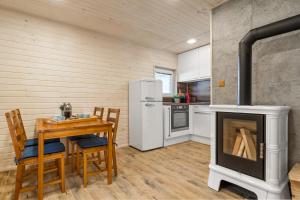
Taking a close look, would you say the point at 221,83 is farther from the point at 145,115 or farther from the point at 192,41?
the point at 192,41

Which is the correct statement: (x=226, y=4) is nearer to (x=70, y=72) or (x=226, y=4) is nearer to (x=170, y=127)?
(x=170, y=127)

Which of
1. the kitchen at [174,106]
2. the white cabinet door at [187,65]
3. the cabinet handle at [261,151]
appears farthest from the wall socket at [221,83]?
the white cabinet door at [187,65]

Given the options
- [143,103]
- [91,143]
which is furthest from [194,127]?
[91,143]

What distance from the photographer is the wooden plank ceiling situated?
2.35 m

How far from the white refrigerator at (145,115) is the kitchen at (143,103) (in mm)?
22

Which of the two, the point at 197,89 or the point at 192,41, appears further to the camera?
the point at 197,89

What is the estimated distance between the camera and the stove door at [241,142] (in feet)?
5.35

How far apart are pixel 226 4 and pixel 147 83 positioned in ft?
6.17

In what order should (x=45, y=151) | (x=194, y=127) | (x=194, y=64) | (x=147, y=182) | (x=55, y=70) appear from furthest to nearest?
(x=194, y=64), (x=194, y=127), (x=55, y=70), (x=147, y=182), (x=45, y=151)

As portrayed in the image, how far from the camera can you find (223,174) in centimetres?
188

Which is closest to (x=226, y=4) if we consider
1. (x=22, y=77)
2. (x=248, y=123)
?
(x=248, y=123)

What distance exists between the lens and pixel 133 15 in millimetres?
2682

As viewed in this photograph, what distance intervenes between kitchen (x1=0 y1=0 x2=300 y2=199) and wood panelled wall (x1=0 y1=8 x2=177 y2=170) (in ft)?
0.05

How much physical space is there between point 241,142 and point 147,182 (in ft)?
4.15
